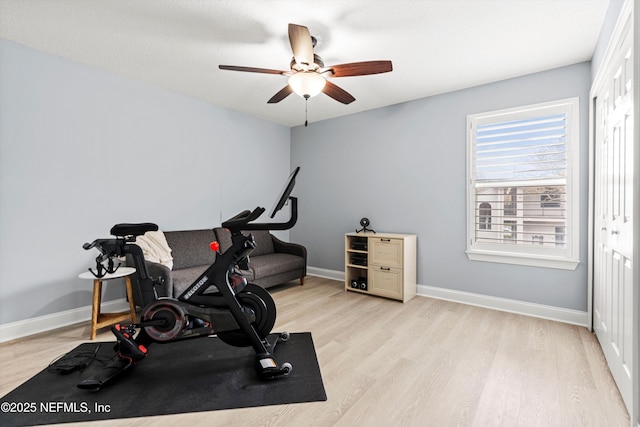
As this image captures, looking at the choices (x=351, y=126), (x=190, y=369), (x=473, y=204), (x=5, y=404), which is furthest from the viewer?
(x=351, y=126)

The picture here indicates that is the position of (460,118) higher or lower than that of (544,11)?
lower

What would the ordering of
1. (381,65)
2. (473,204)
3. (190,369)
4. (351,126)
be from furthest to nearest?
(351,126) → (473,204) → (381,65) → (190,369)

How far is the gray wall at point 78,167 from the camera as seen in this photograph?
2719mm

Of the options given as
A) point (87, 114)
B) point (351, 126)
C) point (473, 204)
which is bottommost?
point (473, 204)

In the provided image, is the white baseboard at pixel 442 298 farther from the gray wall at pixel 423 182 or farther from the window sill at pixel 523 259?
the window sill at pixel 523 259

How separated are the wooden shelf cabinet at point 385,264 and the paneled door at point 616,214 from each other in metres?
1.78

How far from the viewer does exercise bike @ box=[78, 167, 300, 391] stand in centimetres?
212

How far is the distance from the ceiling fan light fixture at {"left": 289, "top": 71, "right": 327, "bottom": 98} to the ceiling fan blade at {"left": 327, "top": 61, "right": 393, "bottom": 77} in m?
0.12

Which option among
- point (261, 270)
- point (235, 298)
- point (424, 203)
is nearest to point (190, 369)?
point (235, 298)

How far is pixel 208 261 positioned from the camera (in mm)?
3990

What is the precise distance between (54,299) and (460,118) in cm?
479

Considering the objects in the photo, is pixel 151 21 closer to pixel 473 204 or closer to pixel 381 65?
pixel 381 65

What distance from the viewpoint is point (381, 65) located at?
2391 mm

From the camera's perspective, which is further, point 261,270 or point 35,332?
point 261,270
